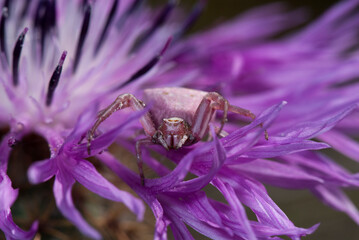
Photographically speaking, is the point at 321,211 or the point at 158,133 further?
the point at 321,211

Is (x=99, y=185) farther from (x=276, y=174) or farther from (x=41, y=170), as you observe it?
(x=276, y=174)

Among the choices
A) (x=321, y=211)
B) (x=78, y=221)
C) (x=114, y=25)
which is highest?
(x=114, y=25)

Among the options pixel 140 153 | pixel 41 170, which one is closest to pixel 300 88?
pixel 140 153

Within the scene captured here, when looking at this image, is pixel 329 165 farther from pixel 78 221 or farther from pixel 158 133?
pixel 78 221

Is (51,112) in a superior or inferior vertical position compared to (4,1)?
inferior

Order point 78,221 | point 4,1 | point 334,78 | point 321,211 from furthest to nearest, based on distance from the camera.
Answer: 1. point 321,211
2. point 334,78
3. point 4,1
4. point 78,221

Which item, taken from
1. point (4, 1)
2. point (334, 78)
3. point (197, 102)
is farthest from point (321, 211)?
point (4, 1)
